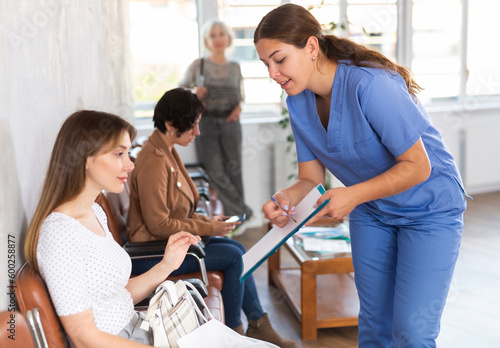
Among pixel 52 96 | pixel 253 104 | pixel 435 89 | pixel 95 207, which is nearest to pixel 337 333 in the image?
pixel 95 207

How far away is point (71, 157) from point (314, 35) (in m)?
0.77

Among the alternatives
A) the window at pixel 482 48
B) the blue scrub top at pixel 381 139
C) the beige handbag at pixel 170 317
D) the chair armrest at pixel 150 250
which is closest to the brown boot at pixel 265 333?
the chair armrest at pixel 150 250

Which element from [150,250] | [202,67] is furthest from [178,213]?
[202,67]

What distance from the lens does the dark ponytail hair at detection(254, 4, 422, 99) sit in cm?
154

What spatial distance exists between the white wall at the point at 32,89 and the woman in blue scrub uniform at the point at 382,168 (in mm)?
664

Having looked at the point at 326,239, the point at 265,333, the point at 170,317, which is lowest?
the point at 265,333

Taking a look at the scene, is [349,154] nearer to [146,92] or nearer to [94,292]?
[94,292]

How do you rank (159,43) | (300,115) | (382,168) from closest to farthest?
1. (382,168)
2. (300,115)
3. (159,43)

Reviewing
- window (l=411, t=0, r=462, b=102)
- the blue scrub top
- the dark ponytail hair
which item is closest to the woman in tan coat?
the blue scrub top

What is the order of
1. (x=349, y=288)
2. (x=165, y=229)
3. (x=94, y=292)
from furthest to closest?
(x=349, y=288), (x=165, y=229), (x=94, y=292)

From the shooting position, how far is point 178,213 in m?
2.56

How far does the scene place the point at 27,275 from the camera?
1291 millimetres

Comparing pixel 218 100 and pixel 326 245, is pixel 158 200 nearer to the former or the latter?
pixel 326 245

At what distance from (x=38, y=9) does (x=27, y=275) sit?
820mm
